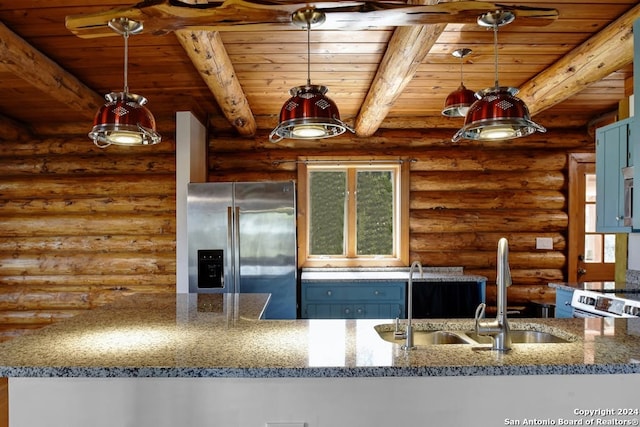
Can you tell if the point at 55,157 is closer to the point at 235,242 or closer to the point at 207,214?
the point at 207,214

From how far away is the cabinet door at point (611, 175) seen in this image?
327 centimetres

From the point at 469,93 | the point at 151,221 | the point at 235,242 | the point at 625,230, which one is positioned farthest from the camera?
the point at 151,221

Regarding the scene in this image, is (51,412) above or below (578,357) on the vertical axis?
below

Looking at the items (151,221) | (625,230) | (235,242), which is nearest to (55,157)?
(151,221)

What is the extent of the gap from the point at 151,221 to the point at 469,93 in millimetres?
3527

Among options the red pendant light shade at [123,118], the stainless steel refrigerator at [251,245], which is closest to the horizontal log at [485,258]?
the stainless steel refrigerator at [251,245]

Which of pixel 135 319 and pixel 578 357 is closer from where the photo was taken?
pixel 578 357

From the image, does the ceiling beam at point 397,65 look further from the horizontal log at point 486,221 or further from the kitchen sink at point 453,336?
the kitchen sink at point 453,336

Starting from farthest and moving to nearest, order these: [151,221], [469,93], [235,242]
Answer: [151,221] < [235,242] < [469,93]

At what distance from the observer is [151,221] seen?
4.75m

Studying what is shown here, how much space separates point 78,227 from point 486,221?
4.54 meters

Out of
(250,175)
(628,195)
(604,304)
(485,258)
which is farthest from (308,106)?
(485,258)

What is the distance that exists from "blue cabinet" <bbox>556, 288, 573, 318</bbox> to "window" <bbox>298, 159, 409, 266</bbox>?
1.67 meters

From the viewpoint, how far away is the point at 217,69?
9.45 feet
